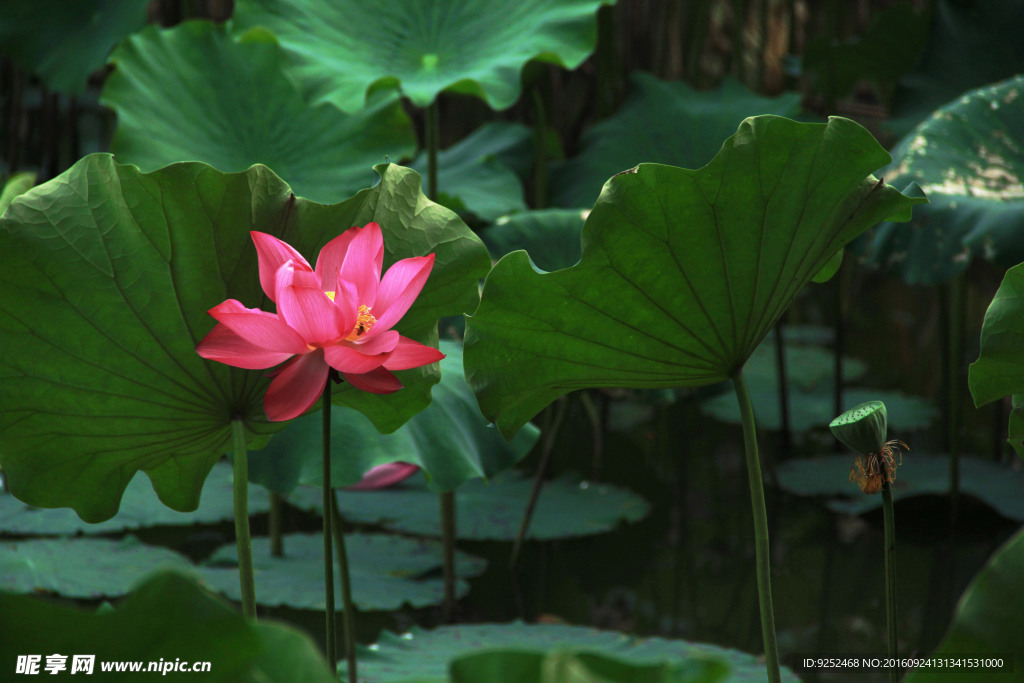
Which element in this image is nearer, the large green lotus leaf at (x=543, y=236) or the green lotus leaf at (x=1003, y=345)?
the green lotus leaf at (x=1003, y=345)

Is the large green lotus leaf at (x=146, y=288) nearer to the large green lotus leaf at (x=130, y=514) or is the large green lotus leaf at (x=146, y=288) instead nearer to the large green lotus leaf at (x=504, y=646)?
the large green lotus leaf at (x=504, y=646)

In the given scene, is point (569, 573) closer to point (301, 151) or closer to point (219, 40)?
point (301, 151)

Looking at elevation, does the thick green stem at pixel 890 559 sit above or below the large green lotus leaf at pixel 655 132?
below

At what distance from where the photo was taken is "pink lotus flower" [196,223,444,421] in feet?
1.77

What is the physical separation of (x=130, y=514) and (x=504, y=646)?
90 cm

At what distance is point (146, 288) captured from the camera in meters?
0.67

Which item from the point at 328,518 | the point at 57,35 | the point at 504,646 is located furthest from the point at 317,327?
the point at 57,35

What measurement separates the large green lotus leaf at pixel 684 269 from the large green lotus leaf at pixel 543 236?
0.78 metres

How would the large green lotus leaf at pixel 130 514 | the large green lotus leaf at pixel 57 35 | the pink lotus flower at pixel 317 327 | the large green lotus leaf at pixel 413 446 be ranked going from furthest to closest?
1. the large green lotus leaf at pixel 57 35
2. the large green lotus leaf at pixel 130 514
3. the large green lotus leaf at pixel 413 446
4. the pink lotus flower at pixel 317 327

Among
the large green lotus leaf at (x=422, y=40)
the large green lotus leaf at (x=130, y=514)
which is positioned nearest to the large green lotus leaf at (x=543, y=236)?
the large green lotus leaf at (x=422, y=40)

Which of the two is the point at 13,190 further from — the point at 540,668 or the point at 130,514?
the point at 540,668

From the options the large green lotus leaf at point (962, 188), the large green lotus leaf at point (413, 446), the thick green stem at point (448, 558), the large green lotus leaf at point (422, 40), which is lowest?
the thick green stem at point (448, 558)

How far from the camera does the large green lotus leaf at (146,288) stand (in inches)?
26.0

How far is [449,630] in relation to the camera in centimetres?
123
